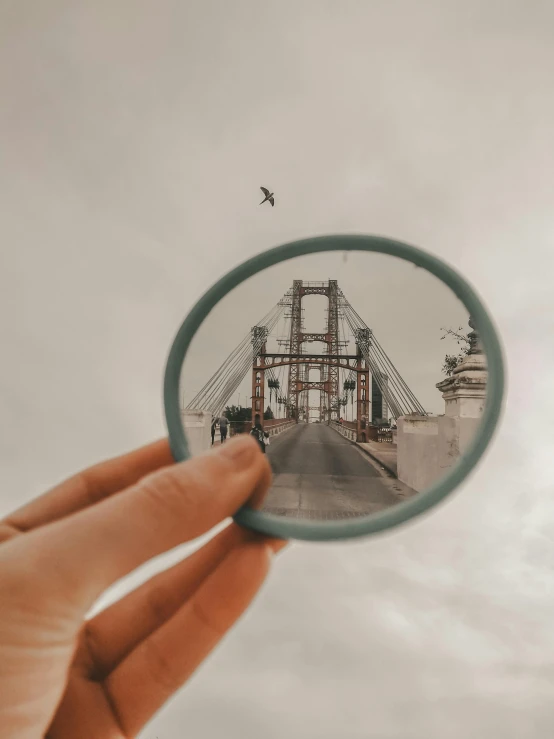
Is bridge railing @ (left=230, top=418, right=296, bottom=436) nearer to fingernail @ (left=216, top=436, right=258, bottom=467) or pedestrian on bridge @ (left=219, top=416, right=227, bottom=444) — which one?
pedestrian on bridge @ (left=219, top=416, right=227, bottom=444)

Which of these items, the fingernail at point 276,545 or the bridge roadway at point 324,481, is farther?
the bridge roadway at point 324,481

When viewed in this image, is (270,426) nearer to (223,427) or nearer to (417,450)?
(223,427)

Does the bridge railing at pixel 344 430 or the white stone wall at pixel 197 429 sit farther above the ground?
the white stone wall at pixel 197 429

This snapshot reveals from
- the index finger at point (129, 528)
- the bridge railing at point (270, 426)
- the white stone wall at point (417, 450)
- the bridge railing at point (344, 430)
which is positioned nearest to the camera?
the index finger at point (129, 528)

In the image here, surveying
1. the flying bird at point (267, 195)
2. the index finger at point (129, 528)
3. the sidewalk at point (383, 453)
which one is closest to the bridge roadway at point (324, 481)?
the sidewalk at point (383, 453)

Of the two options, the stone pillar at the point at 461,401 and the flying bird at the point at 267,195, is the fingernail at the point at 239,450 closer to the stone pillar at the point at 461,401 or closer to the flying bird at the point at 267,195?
the stone pillar at the point at 461,401

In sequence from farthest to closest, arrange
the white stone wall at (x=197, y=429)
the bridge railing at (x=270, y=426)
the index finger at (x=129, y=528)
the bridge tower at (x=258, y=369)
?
the bridge tower at (x=258, y=369), the bridge railing at (x=270, y=426), the white stone wall at (x=197, y=429), the index finger at (x=129, y=528)
